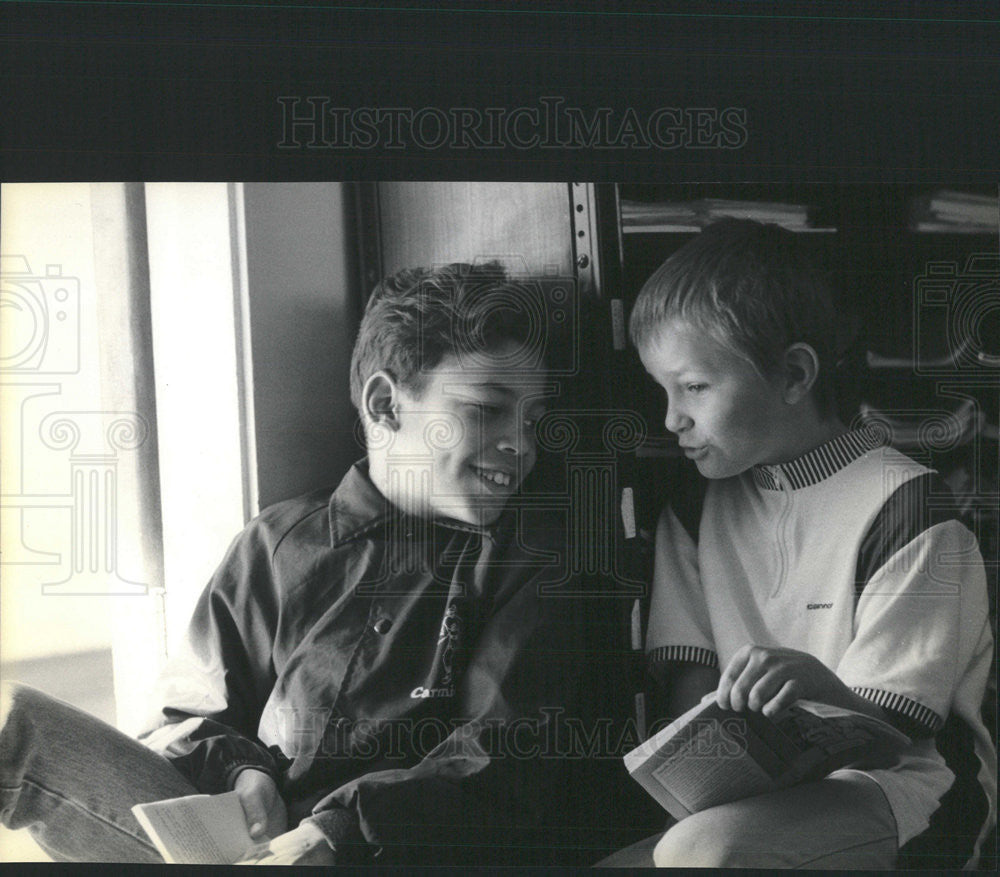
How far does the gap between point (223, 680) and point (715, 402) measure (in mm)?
885

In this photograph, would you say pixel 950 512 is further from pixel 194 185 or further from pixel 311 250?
pixel 194 185

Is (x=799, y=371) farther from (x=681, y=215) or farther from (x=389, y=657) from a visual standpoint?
(x=389, y=657)

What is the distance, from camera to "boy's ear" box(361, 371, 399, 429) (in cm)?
169

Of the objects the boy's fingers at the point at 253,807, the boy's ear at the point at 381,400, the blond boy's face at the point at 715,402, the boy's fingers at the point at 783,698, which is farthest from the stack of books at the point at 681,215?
the boy's fingers at the point at 253,807

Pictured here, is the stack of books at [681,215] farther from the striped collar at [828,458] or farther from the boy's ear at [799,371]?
the striped collar at [828,458]

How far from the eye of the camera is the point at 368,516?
1.70 meters

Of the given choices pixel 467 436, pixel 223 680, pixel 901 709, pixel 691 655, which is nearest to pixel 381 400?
pixel 467 436

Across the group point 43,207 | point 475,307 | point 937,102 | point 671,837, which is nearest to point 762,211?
point 937,102

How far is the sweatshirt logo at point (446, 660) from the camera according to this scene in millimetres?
1671

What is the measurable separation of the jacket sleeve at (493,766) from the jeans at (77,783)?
0.90 feet

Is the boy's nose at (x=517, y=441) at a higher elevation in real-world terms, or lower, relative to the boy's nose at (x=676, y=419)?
lower

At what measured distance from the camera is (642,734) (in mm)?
1679

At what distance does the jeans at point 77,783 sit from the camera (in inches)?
65.7

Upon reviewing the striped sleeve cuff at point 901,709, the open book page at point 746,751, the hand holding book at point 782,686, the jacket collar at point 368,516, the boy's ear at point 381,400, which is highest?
the boy's ear at point 381,400
